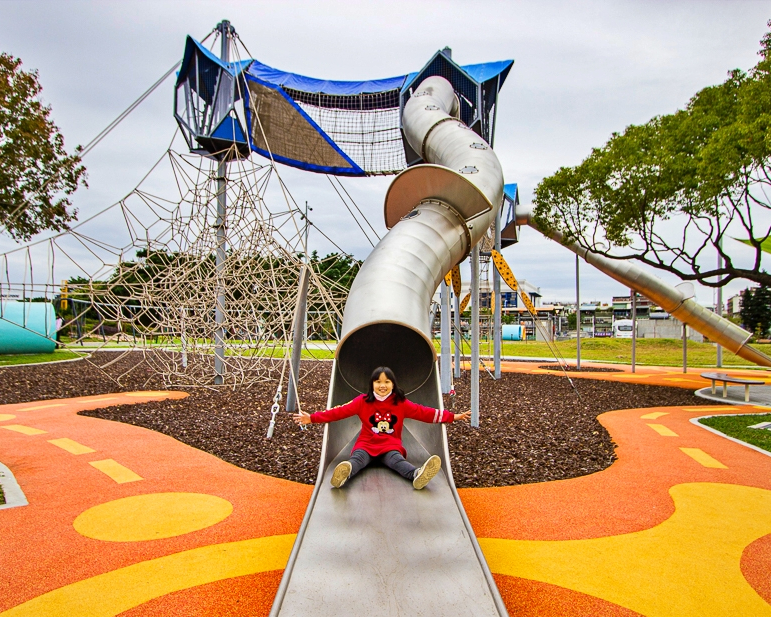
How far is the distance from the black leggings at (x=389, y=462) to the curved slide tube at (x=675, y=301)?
47.1ft

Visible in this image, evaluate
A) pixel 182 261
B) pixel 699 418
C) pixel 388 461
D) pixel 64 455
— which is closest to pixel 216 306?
pixel 182 261

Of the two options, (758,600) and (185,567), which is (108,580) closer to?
(185,567)

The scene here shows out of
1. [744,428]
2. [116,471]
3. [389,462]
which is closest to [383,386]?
[389,462]

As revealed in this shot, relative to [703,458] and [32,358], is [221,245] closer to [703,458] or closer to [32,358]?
[703,458]

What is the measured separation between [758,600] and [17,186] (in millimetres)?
19235

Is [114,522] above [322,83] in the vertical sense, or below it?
below

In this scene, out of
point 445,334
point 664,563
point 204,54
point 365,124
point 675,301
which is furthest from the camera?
point 675,301

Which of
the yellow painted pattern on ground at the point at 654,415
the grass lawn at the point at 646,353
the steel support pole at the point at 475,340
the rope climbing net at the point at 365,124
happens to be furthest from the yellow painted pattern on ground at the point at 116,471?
the grass lawn at the point at 646,353

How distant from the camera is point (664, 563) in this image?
398 centimetres

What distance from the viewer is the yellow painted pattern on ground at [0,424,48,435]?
831 centimetres

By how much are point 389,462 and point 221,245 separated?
8.66 metres

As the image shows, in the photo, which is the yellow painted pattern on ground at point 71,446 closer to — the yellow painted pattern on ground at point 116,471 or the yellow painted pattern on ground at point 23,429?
the yellow painted pattern on ground at point 116,471

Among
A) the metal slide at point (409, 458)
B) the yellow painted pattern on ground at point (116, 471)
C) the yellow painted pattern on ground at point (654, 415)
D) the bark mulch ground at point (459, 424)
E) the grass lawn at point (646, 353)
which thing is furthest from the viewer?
the grass lawn at point (646, 353)

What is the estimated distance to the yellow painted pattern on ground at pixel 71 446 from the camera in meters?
7.18
